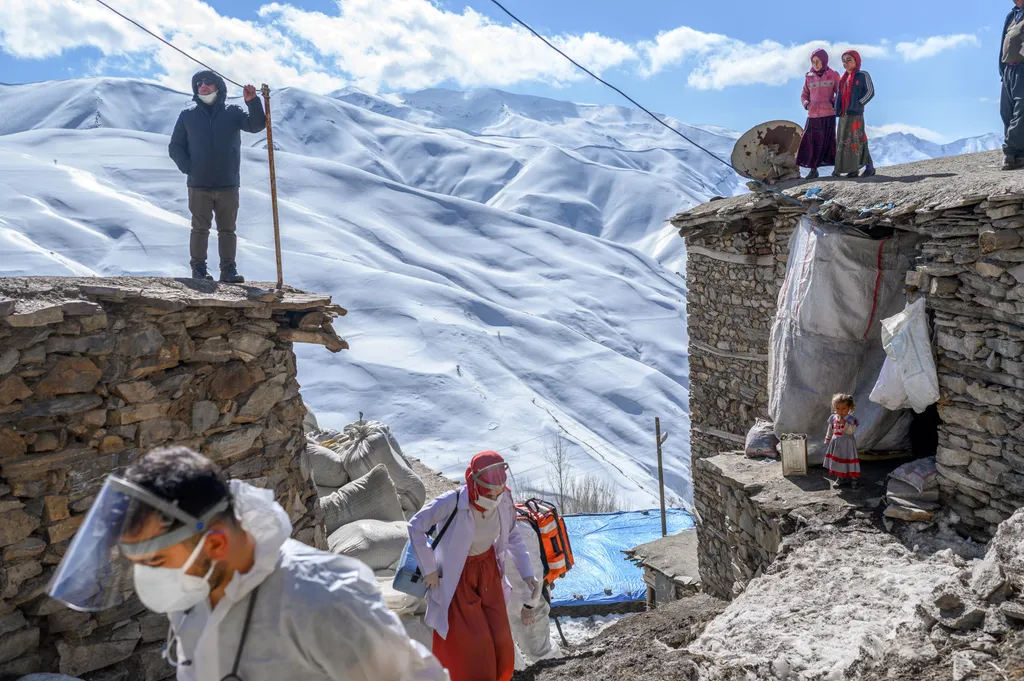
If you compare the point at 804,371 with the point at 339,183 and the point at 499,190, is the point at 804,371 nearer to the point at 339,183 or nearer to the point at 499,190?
the point at 339,183

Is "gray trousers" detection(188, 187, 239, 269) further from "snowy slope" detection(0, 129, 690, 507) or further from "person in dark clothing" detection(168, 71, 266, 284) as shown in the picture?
"snowy slope" detection(0, 129, 690, 507)

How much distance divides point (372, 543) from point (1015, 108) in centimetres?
622

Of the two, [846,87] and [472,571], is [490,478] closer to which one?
[472,571]

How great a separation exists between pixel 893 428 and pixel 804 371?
31.8 inches

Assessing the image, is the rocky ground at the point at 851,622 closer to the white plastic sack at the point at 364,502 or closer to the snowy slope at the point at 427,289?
the white plastic sack at the point at 364,502

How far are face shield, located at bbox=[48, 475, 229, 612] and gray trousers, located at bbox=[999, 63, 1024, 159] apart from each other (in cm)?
664

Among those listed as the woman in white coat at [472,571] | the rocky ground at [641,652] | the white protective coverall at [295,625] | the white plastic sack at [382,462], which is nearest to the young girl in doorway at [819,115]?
the rocky ground at [641,652]

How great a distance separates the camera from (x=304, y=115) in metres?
41.3

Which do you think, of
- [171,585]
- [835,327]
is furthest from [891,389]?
[171,585]

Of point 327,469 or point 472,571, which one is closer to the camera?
point 472,571

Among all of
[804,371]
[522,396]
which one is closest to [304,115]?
[522,396]

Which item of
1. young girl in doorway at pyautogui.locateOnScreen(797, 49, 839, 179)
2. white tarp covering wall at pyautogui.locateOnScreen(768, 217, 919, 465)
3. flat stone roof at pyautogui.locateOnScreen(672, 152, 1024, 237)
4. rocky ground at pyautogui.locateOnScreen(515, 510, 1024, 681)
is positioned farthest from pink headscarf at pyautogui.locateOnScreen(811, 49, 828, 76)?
rocky ground at pyautogui.locateOnScreen(515, 510, 1024, 681)

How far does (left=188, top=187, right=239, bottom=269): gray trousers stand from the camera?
5.60m

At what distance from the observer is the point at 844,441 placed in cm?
587
